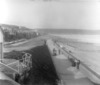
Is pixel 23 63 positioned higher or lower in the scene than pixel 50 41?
lower

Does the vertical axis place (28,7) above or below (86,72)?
above

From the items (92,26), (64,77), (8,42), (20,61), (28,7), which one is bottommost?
(64,77)

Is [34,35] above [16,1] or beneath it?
beneath

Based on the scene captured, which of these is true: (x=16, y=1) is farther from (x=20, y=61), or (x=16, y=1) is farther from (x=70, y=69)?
(x=70, y=69)

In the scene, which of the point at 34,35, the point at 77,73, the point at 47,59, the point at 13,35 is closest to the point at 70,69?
the point at 77,73

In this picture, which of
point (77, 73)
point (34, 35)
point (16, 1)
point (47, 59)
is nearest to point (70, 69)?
point (77, 73)

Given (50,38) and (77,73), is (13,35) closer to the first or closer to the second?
(50,38)
